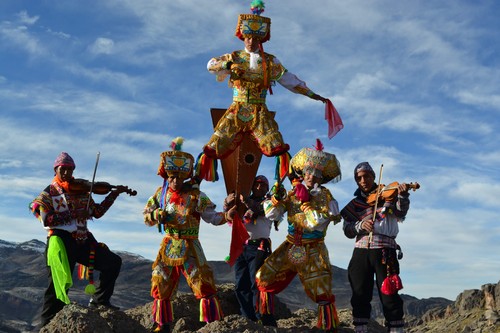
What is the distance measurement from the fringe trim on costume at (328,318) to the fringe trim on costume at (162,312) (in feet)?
6.26

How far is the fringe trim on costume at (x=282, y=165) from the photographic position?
8404mm

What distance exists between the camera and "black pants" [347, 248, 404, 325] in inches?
293

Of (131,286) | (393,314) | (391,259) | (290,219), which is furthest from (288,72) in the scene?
(131,286)

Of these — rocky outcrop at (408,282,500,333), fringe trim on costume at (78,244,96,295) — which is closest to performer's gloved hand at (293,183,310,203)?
fringe trim on costume at (78,244,96,295)

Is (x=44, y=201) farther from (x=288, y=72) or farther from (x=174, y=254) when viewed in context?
(x=288, y=72)

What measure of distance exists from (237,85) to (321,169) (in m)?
1.77

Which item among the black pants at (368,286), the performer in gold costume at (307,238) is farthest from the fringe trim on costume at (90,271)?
the black pants at (368,286)

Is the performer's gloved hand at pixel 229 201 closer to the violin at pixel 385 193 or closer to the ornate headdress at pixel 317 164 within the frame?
the ornate headdress at pixel 317 164

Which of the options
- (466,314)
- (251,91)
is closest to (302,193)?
(251,91)

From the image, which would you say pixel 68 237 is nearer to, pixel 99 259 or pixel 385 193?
pixel 99 259

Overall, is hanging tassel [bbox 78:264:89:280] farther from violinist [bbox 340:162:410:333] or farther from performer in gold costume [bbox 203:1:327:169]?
violinist [bbox 340:162:410:333]

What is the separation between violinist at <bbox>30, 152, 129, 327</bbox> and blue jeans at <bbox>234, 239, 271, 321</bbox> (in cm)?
175

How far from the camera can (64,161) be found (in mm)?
8289

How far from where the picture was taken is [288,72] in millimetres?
8820
